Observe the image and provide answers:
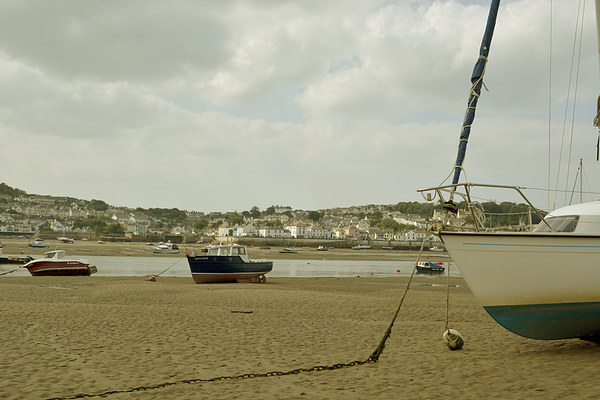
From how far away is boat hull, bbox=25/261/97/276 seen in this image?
33.1m

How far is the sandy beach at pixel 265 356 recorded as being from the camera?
7051mm

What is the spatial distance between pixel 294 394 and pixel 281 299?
1233 centimetres

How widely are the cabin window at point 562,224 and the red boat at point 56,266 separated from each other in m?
31.1

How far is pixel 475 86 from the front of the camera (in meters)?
10.8

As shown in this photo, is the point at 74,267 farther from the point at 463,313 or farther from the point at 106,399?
the point at 106,399

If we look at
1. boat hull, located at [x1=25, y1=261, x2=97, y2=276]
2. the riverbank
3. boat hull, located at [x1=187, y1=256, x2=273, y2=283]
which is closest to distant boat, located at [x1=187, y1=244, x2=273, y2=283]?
boat hull, located at [x1=187, y1=256, x2=273, y2=283]

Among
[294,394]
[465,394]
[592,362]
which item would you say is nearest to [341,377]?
[294,394]

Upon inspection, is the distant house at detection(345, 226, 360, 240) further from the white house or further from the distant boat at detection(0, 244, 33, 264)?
the distant boat at detection(0, 244, 33, 264)

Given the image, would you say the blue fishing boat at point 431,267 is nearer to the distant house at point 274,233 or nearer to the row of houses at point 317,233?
the row of houses at point 317,233

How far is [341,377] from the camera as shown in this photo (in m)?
7.89

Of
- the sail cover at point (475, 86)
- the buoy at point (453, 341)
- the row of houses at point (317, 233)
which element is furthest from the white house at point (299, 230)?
the buoy at point (453, 341)

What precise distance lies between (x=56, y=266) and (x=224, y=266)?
1269cm

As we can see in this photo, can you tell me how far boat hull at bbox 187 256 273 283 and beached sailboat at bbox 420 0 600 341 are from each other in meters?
20.6

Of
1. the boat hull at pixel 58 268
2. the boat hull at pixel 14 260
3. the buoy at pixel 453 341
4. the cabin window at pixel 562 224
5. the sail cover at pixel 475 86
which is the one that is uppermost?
the sail cover at pixel 475 86
